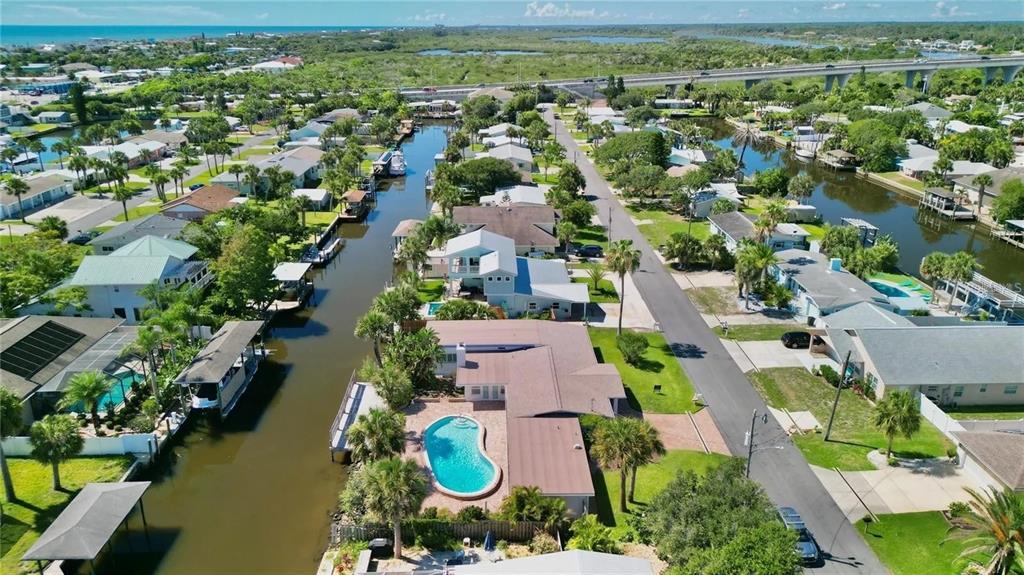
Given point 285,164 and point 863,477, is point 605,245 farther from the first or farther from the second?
point 285,164

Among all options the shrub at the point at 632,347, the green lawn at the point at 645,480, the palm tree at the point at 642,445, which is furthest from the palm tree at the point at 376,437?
the shrub at the point at 632,347

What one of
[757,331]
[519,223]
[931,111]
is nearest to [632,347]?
[757,331]

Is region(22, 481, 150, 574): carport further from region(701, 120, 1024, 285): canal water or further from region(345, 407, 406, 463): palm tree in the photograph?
region(701, 120, 1024, 285): canal water

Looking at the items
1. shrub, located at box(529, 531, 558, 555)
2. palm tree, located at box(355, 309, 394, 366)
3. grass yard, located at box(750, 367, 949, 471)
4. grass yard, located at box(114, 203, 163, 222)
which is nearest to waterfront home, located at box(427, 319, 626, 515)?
shrub, located at box(529, 531, 558, 555)

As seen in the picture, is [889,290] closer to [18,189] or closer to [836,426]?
[836,426]

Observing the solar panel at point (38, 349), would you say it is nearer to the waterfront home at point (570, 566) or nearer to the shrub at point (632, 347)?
the waterfront home at point (570, 566)

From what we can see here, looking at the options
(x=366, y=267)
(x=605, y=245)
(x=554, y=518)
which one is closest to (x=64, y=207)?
(x=366, y=267)
